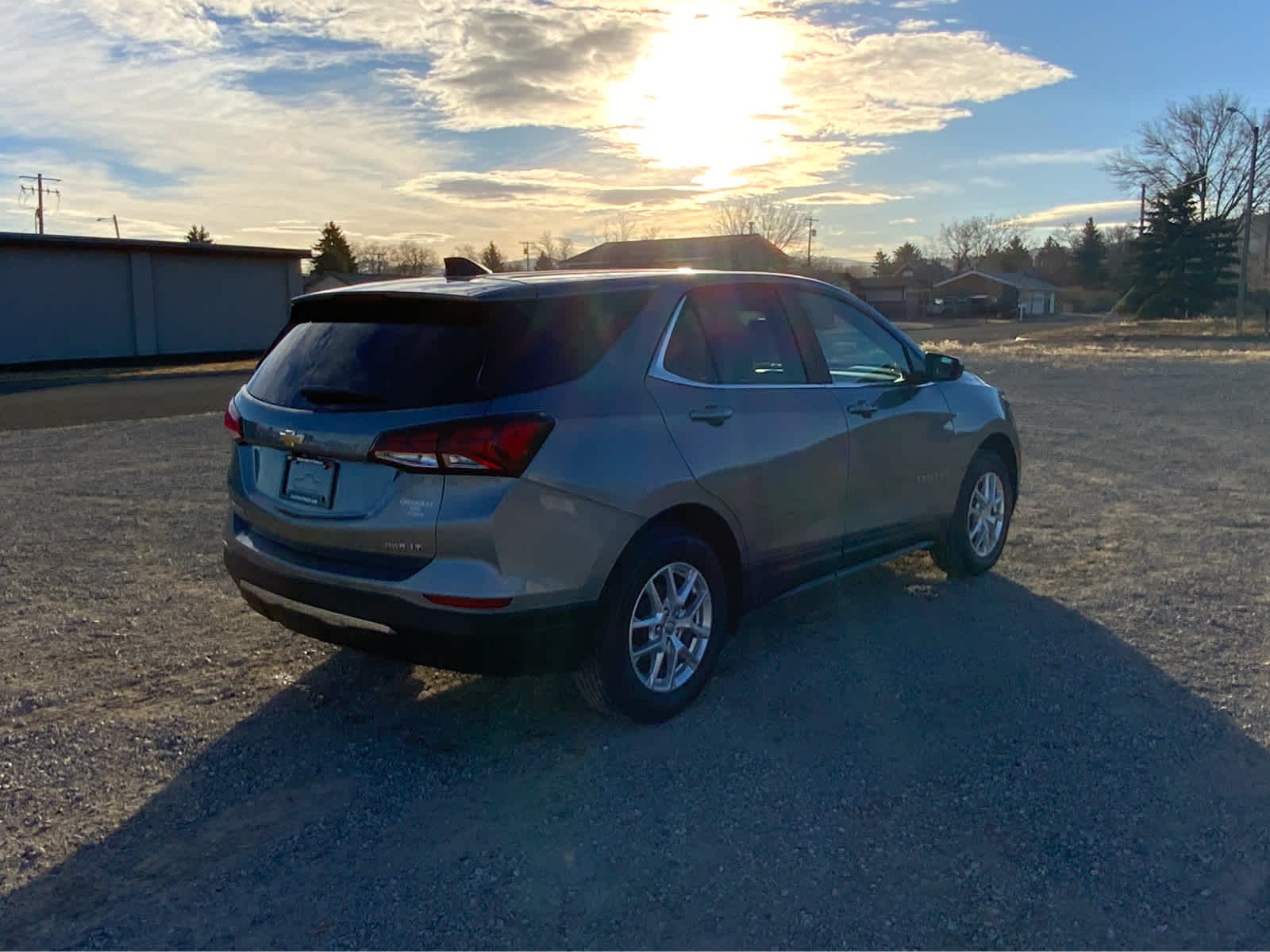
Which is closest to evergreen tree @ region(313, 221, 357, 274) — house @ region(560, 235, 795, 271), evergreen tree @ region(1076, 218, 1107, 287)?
house @ region(560, 235, 795, 271)

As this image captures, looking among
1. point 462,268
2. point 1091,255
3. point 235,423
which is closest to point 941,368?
point 462,268

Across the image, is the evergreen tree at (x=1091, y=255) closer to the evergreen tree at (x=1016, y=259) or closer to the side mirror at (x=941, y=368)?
the evergreen tree at (x=1016, y=259)

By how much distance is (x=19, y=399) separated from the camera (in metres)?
21.1

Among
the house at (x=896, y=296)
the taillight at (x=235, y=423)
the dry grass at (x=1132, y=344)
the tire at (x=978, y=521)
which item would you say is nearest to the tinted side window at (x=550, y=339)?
the taillight at (x=235, y=423)

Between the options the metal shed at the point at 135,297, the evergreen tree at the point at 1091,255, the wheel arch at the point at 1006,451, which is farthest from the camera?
the evergreen tree at the point at 1091,255

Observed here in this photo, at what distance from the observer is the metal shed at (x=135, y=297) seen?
31.8 meters

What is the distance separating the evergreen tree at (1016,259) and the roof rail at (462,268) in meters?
122

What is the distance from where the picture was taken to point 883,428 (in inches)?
207

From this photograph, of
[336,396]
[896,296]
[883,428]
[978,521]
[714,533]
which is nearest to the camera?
[336,396]

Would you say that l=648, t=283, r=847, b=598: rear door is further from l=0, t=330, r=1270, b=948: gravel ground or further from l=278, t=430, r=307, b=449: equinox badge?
l=278, t=430, r=307, b=449: equinox badge

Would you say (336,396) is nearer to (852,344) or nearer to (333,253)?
(852,344)

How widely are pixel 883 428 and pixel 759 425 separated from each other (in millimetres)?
1037

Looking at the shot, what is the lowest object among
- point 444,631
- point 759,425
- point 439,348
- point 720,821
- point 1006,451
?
point 720,821

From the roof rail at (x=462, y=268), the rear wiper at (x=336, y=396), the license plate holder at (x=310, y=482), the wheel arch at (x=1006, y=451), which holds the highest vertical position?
the roof rail at (x=462, y=268)
